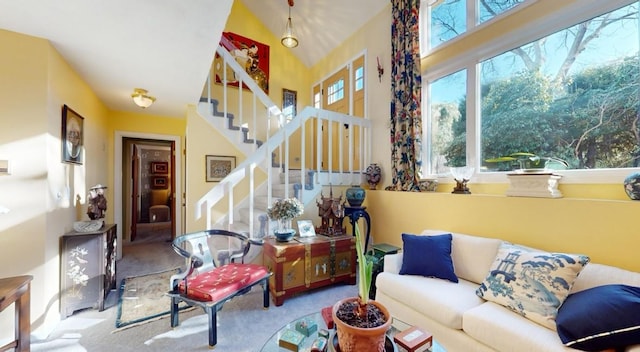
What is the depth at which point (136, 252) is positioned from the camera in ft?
14.3

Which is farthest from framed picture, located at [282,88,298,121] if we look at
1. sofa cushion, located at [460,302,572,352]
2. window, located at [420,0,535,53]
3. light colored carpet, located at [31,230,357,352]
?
sofa cushion, located at [460,302,572,352]

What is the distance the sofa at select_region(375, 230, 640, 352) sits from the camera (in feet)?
4.26

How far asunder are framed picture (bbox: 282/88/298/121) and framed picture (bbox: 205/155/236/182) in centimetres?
183

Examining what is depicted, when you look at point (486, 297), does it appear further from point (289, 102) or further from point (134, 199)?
point (134, 199)

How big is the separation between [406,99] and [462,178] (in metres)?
1.20

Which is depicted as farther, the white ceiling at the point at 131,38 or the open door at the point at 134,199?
the open door at the point at 134,199

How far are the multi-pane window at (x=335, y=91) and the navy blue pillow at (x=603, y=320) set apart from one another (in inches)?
167

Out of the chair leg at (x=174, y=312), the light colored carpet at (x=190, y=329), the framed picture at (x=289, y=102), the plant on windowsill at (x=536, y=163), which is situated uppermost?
the framed picture at (x=289, y=102)

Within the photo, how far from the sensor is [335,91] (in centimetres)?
509

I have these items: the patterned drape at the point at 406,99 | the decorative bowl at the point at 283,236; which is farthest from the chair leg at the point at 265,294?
the patterned drape at the point at 406,99

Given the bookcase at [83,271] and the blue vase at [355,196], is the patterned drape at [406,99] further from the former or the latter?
the bookcase at [83,271]

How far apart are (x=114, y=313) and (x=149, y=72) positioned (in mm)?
2348

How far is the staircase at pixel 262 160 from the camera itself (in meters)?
3.03

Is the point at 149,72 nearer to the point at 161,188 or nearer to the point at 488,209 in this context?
the point at 488,209
